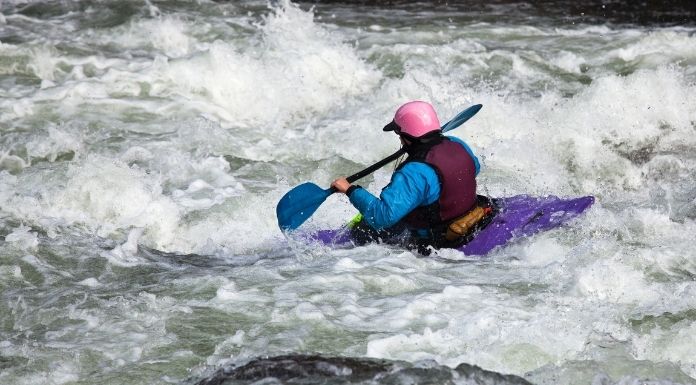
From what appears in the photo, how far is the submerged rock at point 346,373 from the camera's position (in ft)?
12.2

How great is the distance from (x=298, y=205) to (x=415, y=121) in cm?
105

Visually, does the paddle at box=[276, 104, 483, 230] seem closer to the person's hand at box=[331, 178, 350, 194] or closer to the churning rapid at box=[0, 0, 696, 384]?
the churning rapid at box=[0, 0, 696, 384]

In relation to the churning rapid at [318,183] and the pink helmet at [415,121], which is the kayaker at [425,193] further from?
the churning rapid at [318,183]

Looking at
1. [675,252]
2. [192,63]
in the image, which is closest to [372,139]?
[192,63]

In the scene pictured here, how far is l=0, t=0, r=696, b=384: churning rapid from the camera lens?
14.3ft

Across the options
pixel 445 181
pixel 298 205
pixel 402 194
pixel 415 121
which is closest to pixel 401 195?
pixel 402 194

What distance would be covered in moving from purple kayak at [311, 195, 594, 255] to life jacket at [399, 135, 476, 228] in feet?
0.72

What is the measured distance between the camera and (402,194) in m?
5.30

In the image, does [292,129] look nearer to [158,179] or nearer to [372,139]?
[372,139]

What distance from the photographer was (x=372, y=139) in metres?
8.41

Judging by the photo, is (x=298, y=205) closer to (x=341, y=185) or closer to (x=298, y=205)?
(x=298, y=205)

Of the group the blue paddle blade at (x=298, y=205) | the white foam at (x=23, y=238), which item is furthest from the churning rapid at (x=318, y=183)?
Answer: the blue paddle blade at (x=298, y=205)

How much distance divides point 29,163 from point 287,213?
2.76 meters

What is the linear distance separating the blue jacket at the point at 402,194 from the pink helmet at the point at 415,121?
8.1 inches
